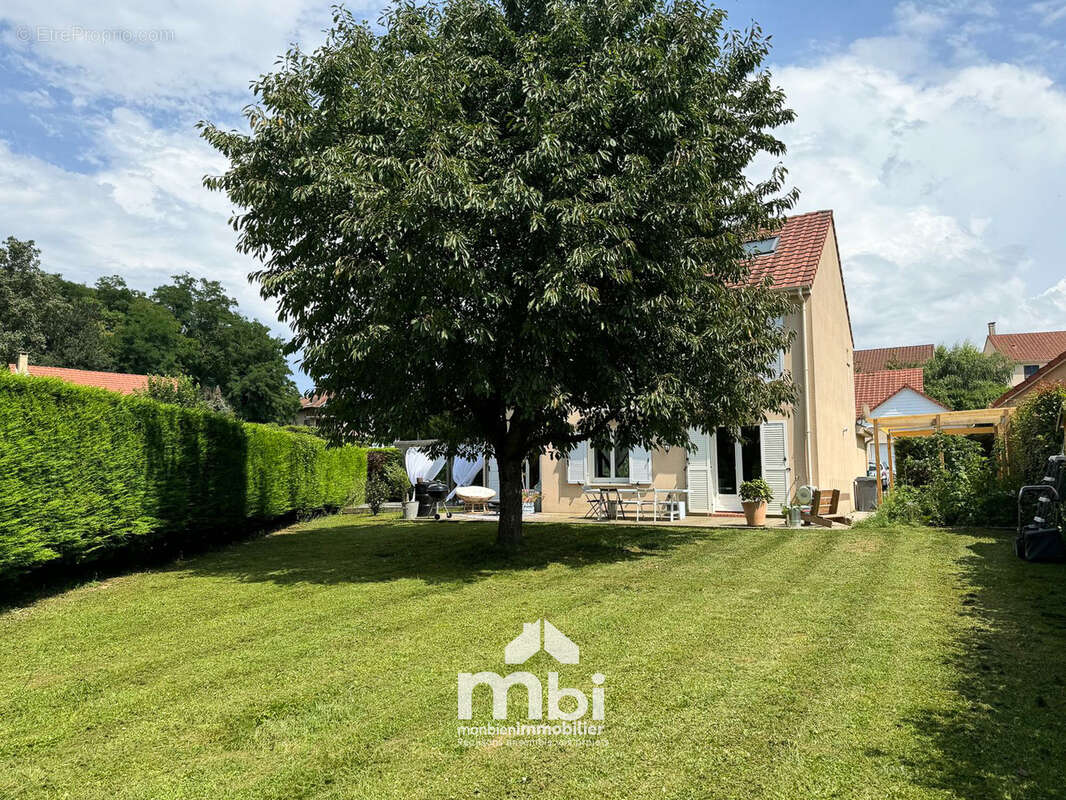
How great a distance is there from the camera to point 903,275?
1618 inches

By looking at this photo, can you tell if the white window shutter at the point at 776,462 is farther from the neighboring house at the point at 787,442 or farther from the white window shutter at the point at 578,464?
the white window shutter at the point at 578,464

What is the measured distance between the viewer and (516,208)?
827 centimetres

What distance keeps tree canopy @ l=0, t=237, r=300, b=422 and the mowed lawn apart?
39204 millimetres

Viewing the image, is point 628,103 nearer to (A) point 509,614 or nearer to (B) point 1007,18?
(B) point 1007,18

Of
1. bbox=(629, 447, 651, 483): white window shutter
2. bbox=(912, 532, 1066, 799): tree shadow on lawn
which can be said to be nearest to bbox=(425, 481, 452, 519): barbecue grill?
bbox=(629, 447, 651, 483): white window shutter

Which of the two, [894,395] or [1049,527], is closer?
[1049,527]

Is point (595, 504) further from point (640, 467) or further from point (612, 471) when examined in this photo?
point (640, 467)

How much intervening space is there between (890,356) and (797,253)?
49401mm

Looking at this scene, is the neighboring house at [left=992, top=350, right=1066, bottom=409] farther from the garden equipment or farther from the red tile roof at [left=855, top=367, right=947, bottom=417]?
the red tile roof at [left=855, top=367, right=947, bottom=417]

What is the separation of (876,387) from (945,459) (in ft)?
80.8

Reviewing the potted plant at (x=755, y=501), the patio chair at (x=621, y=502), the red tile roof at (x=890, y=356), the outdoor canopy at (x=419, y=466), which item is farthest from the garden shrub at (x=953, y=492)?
the red tile roof at (x=890, y=356)

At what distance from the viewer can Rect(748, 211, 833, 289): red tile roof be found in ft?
56.1

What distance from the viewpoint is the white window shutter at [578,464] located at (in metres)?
18.8
